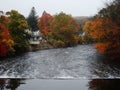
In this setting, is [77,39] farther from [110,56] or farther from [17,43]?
[110,56]

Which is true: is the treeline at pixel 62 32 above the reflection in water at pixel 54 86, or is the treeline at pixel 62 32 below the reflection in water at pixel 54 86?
above

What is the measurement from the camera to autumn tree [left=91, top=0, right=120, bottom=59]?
43719 mm

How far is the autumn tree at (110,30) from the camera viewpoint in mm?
43719

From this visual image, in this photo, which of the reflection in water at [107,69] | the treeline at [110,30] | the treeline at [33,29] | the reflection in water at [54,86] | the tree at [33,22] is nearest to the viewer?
the reflection in water at [54,86]

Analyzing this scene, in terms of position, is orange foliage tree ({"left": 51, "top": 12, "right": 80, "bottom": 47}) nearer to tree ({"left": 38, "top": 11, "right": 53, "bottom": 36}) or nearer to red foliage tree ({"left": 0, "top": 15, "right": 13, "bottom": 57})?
tree ({"left": 38, "top": 11, "right": 53, "bottom": 36})

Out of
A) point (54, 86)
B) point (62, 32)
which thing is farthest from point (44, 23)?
point (54, 86)

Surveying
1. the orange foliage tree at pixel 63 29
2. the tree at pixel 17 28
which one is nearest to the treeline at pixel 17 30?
the tree at pixel 17 28

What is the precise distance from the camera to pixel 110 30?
44344mm

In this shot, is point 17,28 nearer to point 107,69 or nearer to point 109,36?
point 109,36

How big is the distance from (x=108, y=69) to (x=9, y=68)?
13.0 m

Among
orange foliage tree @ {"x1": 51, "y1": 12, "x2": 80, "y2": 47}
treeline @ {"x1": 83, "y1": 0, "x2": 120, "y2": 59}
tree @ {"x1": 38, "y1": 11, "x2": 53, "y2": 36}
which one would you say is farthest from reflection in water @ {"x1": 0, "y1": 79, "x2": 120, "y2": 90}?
tree @ {"x1": 38, "y1": 11, "x2": 53, "y2": 36}

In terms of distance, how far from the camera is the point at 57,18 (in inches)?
3253

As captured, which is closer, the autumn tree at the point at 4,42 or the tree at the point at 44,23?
the autumn tree at the point at 4,42

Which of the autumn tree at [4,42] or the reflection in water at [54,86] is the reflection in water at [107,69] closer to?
the reflection in water at [54,86]
